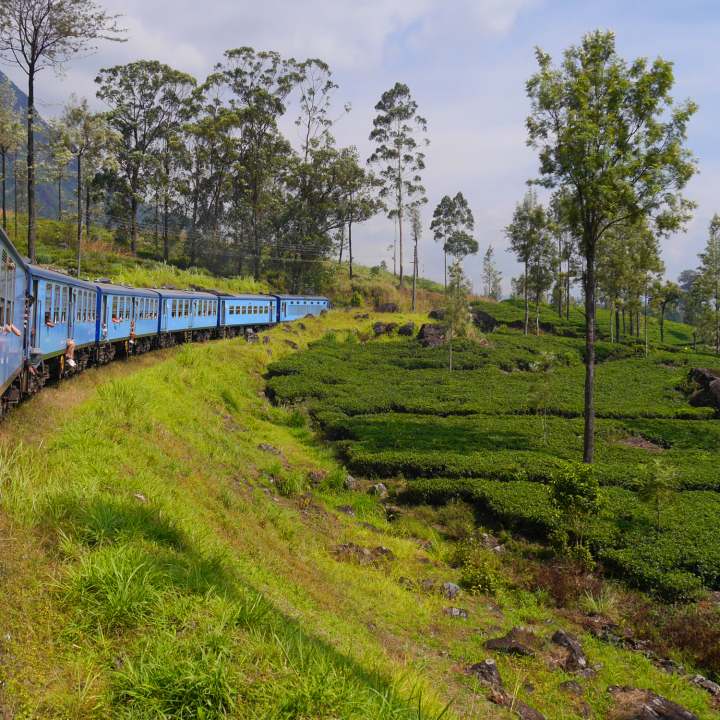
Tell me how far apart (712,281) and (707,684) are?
5237 cm

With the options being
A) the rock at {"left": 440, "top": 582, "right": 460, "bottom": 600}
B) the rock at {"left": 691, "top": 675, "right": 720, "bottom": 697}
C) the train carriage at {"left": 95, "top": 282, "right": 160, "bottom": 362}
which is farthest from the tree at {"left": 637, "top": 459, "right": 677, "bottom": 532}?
the train carriage at {"left": 95, "top": 282, "right": 160, "bottom": 362}

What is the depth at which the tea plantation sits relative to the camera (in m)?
14.4

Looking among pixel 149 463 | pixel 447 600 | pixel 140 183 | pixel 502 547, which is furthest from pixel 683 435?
pixel 140 183

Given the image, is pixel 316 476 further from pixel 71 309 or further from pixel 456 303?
pixel 456 303

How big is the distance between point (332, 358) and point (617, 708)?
3049 cm

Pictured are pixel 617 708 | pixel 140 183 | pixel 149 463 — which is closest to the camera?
pixel 617 708

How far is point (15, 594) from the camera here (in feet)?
19.0

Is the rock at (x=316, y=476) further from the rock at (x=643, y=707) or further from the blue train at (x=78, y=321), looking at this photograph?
the rock at (x=643, y=707)

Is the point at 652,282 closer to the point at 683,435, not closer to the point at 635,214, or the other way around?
the point at 683,435

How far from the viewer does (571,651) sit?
1073cm

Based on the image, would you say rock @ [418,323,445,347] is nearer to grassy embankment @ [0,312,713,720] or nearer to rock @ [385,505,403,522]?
grassy embankment @ [0,312,713,720]

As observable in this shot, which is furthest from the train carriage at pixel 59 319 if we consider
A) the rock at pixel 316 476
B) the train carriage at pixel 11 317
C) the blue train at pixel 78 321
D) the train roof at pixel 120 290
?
the rock at pixel 316 476

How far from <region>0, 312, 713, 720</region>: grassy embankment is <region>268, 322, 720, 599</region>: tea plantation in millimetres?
2114

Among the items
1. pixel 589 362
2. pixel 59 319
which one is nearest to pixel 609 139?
pixel 589 362
